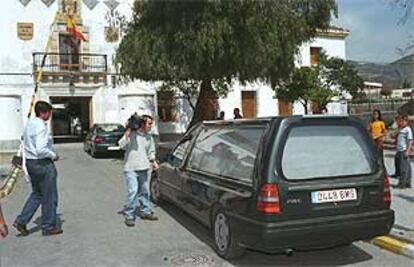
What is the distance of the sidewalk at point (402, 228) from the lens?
20.4ft

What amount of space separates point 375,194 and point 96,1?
27.1 m

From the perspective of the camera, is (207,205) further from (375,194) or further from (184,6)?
(184,6)

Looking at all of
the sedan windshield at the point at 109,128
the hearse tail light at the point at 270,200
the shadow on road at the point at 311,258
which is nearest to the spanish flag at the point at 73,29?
the sedan windshield at the point at 109,128

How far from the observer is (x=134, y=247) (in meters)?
6.62

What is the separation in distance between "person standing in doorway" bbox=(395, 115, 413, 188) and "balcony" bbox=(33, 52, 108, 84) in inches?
846

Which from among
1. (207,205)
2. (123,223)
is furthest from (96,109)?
(207,205)

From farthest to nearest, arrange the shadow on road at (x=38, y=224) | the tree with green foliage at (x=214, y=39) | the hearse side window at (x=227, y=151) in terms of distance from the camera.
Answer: the tree with green foliage at (x=214, y=39), the shadow on road at (x=38, y=224), the hearse side window at (x=227, y=151)

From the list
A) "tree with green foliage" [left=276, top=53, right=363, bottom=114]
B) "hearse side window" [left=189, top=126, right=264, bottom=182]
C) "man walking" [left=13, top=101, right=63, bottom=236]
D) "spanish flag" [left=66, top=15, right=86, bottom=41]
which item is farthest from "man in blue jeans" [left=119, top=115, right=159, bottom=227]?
"spanish flag" [left=66, top=15, right=86, bottom=41]

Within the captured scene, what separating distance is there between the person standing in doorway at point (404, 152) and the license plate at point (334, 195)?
518 cm

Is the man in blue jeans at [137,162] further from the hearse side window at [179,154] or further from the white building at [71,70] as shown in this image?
the white building at [71,70]

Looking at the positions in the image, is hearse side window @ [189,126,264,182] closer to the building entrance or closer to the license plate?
the license plate

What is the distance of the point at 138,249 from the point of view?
6.52 meters

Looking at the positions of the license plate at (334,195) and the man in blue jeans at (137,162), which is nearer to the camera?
the license plate at (334,195)

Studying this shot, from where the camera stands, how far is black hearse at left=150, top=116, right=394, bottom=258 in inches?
209
